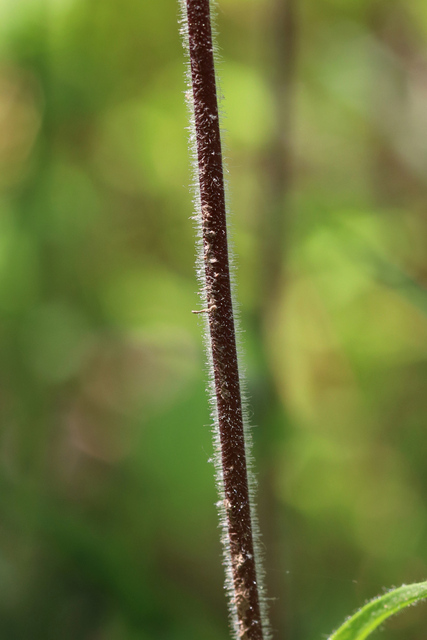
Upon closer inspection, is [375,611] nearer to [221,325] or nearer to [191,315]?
[221,325]

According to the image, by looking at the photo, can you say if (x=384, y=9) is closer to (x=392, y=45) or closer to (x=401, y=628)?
(x=392, y=45)

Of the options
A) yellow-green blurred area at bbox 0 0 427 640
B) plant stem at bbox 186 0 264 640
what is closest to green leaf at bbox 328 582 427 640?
plant stem at bbox 186 0 264 640

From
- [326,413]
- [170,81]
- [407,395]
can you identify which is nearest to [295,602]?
[326,413]

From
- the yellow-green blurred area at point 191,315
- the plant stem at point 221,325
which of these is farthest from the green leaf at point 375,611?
the yellow-green blurred area at point 191,315

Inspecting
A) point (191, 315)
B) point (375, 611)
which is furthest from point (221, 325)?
point (191, 315)

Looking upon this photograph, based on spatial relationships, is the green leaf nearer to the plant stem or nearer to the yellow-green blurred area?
the plant stem

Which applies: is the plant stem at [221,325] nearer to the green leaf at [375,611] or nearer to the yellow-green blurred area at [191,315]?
the green leaf at [375,611]

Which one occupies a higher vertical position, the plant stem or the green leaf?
the plant stem
